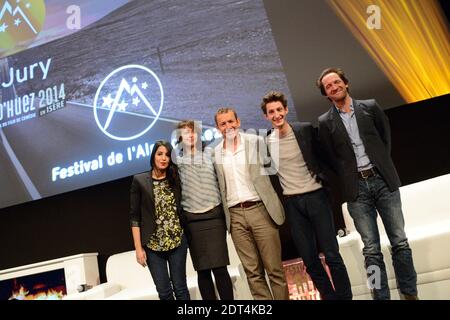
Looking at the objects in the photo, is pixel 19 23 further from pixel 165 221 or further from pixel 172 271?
pixel 172 271

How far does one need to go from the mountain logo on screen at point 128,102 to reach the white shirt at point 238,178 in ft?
5.25

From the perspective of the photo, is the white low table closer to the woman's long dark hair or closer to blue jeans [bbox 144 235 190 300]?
blue jeans [bbox 144 235 190 300]

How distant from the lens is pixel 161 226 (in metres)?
2.56

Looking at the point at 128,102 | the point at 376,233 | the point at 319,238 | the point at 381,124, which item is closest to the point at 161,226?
the point at 319,238

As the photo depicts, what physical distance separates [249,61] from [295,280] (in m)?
1.72

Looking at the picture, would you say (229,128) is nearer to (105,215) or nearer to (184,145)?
(184,145)

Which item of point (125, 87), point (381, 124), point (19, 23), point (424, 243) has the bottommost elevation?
point (424, 243)

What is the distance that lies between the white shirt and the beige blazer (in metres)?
0.02

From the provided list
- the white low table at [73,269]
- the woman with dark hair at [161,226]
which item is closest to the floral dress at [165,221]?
the woman with dark hair at [161,226]

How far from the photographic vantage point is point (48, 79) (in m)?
4.46

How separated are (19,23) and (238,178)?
3.40 m

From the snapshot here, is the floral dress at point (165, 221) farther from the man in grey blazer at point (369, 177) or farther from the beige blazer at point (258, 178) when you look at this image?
the man in grey blazer at point (369, 177)

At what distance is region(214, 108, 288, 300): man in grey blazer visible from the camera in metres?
2.37

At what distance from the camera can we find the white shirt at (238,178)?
2430mm
